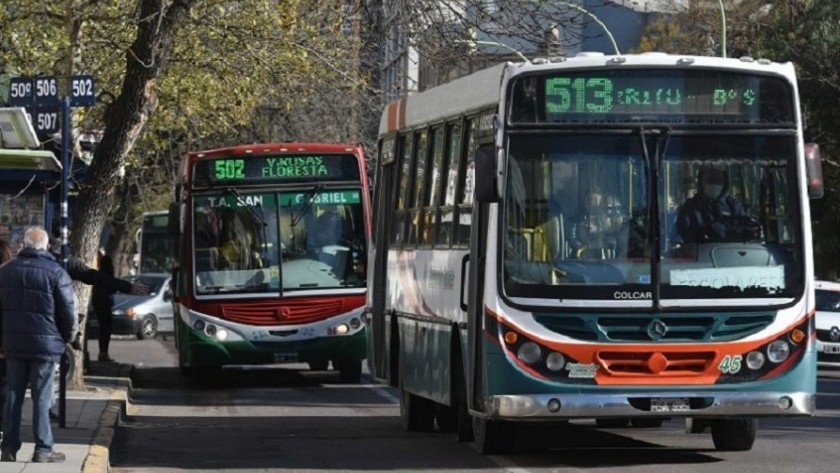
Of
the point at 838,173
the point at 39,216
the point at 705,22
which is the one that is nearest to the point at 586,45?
the point at 705,22

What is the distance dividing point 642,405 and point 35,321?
419 centimetres

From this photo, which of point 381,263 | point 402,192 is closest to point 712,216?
point 402,192

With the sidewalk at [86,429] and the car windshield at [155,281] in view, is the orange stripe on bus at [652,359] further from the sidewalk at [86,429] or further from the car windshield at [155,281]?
the car windshield at [155,281]

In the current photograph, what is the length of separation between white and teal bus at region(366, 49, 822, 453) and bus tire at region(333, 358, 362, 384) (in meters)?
11.4

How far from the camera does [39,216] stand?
68.1 ft

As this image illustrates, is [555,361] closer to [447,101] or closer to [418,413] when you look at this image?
[447,101]

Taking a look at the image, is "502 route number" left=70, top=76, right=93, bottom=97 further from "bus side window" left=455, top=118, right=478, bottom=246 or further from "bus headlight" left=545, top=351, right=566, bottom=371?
"bus headlight" left=545, top=351, right=566, bottom=371

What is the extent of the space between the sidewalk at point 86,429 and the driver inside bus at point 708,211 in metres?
4.45

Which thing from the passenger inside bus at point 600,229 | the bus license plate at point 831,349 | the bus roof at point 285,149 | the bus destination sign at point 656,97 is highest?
the bus roof at point 285,149

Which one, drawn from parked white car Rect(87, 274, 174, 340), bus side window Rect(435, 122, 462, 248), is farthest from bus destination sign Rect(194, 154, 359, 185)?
parked white car Rect(87, 274, 174, 340)

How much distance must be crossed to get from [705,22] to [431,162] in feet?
116

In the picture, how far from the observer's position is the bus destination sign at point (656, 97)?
13578mm

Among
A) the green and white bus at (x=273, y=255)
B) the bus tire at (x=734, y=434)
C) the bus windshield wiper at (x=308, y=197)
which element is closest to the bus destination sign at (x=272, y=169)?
the green and white bus at (x=273, y=255)

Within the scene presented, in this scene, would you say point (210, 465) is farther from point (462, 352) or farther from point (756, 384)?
point (756, 384)
